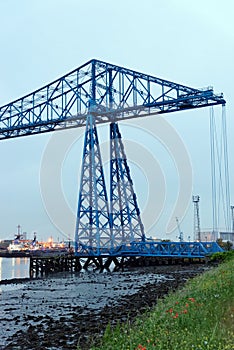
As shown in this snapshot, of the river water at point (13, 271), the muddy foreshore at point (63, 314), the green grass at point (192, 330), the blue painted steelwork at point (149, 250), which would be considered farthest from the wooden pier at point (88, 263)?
the green grass at point (192, 330)

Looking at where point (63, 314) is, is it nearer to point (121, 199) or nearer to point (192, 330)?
point (192, 330)

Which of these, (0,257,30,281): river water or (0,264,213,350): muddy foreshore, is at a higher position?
(0,264,213,350): muddy foreshore

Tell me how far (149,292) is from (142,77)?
94.0ft

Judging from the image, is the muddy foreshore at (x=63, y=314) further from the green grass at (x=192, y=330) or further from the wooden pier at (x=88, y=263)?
the wooden pier at (x=88, y=263)

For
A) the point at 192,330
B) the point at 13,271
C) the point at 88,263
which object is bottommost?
the point at 13,271

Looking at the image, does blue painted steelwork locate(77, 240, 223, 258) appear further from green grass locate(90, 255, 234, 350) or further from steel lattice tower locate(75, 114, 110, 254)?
green grass locate(90, 255, 234, 350)

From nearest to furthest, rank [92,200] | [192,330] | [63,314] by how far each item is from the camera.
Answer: [192,330], [63,314], [92,200]

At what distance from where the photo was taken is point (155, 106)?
141 ft

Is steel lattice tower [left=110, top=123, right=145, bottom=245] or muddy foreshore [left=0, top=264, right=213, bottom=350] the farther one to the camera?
steel lattice tower [left=110, top=123, right=145, bottom=245]

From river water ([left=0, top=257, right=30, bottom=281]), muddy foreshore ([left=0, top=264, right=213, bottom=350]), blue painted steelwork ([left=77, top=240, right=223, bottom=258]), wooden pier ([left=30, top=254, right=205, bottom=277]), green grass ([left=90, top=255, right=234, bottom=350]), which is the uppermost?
blue painted steelwork ([left=77, top=240, right=223, bottom=258])

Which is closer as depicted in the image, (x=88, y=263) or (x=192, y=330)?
(x=192, y=330)

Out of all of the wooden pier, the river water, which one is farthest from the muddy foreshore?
the river water

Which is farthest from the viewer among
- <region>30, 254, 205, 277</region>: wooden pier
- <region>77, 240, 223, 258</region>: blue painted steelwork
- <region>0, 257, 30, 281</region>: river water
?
<region>0, 257, 30, 281</region>: river water

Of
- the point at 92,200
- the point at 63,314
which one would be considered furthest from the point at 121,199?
the point at 63,314
